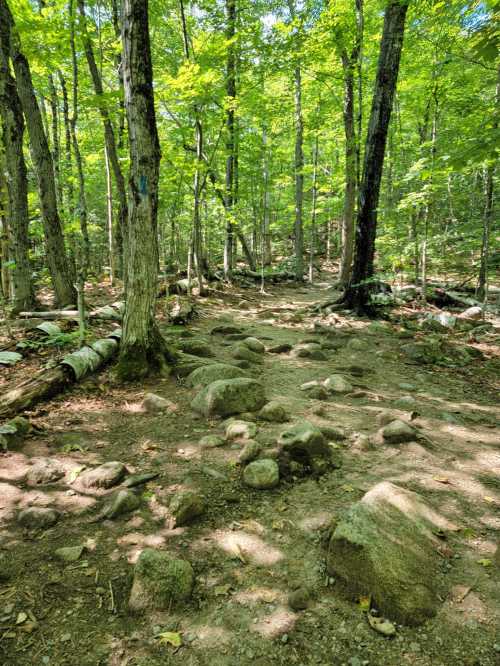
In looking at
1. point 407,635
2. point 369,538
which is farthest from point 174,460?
point 407,635

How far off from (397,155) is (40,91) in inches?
596

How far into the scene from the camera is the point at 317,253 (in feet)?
94.4

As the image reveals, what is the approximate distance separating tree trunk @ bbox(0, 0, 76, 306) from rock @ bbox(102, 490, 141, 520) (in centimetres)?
649

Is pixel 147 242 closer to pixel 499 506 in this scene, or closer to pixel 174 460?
pixel 174 460

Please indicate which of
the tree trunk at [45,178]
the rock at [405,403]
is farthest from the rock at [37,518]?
the tree trunk at [45,178]

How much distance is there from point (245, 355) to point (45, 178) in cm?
588

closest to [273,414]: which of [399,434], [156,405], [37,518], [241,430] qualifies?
[241,430]

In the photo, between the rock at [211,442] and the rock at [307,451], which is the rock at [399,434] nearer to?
the rock at [307,451]

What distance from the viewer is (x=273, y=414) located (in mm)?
3951

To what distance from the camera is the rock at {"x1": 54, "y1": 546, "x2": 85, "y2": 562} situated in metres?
2.29

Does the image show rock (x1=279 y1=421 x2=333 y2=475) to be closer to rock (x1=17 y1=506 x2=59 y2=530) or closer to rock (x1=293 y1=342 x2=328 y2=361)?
rock (x1=17 y1=506 x2=59 y2=530)

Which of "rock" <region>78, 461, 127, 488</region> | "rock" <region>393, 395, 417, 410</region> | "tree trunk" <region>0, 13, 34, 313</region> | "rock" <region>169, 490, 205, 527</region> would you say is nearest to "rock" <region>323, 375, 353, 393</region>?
"rock" <region>393, 395, 417, 410</region>

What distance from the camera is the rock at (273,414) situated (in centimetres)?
394

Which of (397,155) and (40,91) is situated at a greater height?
(40,91)
